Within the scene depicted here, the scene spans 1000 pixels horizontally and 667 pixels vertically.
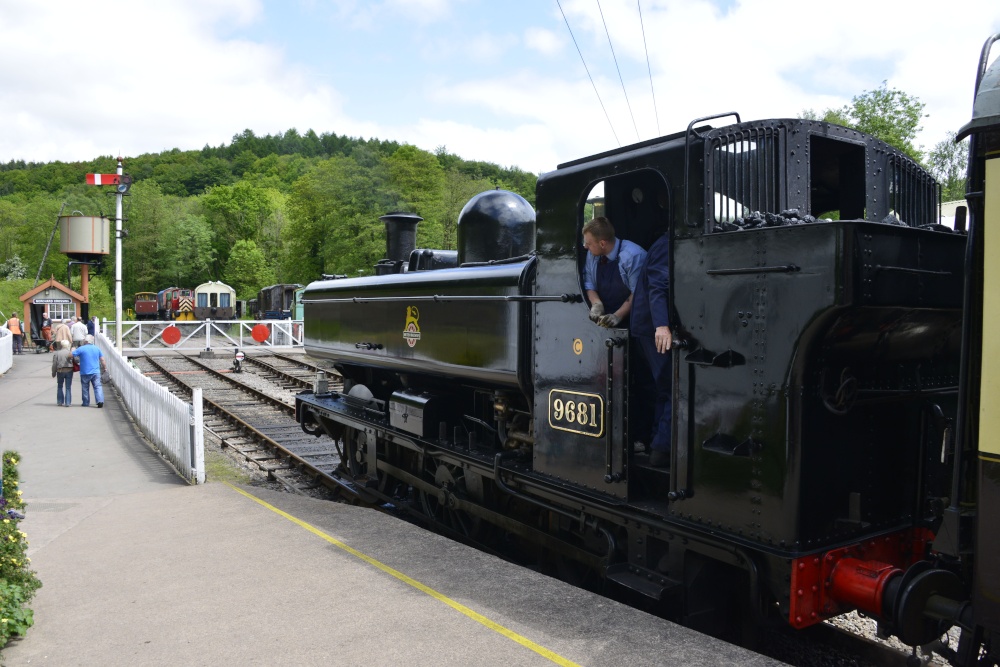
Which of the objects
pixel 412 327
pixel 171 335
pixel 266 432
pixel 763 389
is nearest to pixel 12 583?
pixel 412 327

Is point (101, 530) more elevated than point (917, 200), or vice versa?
point (917, 200)

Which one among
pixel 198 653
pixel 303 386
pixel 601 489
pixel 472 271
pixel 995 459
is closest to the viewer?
pixel 995 459

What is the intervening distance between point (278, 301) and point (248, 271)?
91.0 feet

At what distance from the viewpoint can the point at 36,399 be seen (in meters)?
14.7

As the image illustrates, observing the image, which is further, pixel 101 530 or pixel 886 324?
pixel 101 530

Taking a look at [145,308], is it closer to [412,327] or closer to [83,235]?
[83,235]

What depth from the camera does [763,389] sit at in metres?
3.37

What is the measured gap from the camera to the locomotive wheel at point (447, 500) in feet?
20.3

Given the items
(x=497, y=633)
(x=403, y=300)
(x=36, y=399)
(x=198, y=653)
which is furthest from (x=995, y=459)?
(x=36, y=399)

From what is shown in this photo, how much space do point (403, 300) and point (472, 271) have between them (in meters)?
1.20

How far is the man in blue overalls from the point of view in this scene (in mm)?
4191

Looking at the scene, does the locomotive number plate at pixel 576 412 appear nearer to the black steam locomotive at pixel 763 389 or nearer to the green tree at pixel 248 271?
the black steam locomotive at pixel 763 389

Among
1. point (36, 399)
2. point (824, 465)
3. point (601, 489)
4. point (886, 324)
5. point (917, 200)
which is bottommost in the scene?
point (36, 399)

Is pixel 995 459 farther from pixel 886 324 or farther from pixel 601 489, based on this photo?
pixel 601 489
